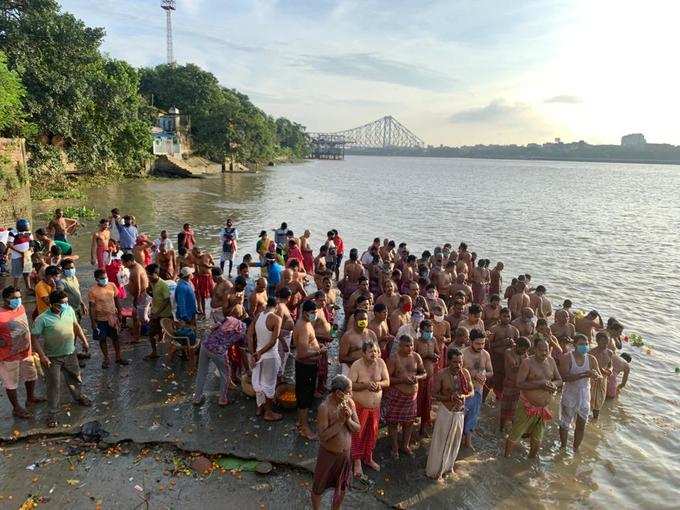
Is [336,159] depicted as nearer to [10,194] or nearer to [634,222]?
[634,222]

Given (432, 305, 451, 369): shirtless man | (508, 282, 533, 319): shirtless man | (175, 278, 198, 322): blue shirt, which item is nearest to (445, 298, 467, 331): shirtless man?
(432, 305, 451, 369): shirtless man

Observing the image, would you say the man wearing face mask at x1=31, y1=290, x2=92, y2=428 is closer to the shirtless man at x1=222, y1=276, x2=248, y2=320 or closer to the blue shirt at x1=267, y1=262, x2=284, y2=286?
the shirtless man at x1=222, y1=276, x2=248, y2=320

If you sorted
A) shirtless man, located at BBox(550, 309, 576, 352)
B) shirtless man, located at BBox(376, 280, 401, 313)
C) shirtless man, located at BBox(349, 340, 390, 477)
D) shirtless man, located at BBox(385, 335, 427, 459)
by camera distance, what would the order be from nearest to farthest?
shirtless man, located at BBox(349, 340, 390, 477), shirtless man, located at BBox(385, 335, 427, 459), shirtless man, located at BBox(550, 309, 576, 352), shirtless man, located at BBox(376, 280, 401, 313)

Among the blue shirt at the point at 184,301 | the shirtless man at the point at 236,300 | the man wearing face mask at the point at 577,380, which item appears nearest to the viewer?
the man wearing face mask at the point at 577,380

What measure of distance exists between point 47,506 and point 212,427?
1.96 metres

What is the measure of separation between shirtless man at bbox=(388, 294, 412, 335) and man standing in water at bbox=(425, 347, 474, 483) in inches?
77.4

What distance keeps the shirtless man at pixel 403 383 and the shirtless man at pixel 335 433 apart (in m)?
1.25

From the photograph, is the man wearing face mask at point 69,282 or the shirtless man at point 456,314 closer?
the shirtless man at point 456,314

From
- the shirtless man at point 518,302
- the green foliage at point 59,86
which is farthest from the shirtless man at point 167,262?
the green foliage at point 59,86

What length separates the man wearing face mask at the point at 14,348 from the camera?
19.3 feet

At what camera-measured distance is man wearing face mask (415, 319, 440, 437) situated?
6.26 metres

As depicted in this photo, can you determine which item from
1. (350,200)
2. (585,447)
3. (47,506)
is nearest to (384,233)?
(350,200)

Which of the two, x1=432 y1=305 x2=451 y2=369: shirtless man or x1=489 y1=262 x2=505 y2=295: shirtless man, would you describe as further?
x1=489 y1=262 x2=505 y2=295: shirtless man

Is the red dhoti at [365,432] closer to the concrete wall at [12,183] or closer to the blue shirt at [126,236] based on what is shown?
the blue shirt at [126,236]
